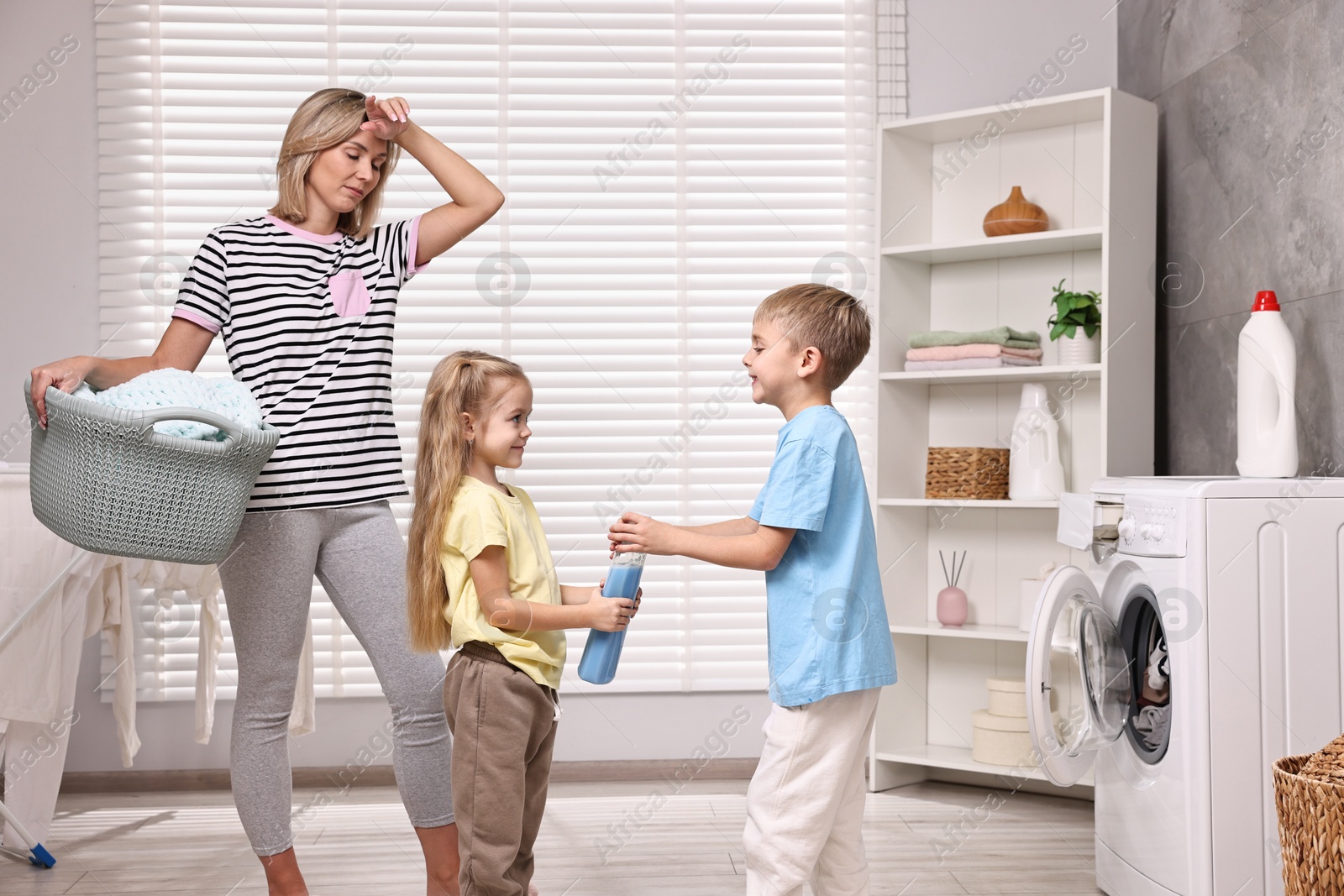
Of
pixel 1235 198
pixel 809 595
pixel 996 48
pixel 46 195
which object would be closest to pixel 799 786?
pixel 809 595

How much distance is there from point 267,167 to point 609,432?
124 centimetres

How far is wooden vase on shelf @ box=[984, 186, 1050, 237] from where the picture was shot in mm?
2857

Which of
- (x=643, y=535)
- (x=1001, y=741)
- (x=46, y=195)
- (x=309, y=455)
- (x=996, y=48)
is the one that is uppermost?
(x=996, y=48)

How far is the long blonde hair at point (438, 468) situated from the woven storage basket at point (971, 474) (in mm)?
1619

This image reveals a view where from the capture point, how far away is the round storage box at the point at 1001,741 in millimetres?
2764

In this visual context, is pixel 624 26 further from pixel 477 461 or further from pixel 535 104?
pixel 477 461

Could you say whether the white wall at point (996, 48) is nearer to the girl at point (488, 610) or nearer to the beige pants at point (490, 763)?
the girl at point (488, 610)

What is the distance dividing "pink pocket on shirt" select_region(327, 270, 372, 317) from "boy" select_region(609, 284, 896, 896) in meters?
0.62

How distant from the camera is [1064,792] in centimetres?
283

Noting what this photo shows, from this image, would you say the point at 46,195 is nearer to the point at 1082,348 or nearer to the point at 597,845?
the point at 597,845

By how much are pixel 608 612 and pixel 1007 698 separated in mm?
1686

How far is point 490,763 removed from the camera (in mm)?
1550

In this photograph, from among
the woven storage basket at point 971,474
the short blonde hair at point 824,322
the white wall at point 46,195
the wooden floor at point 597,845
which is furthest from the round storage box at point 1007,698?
the white wall at point 46,195

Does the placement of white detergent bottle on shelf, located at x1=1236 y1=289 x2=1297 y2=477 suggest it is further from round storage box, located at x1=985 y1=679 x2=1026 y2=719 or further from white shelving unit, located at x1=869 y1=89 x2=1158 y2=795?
round storage box, located at x1=985 y1=679 x2=1026 y2=719
